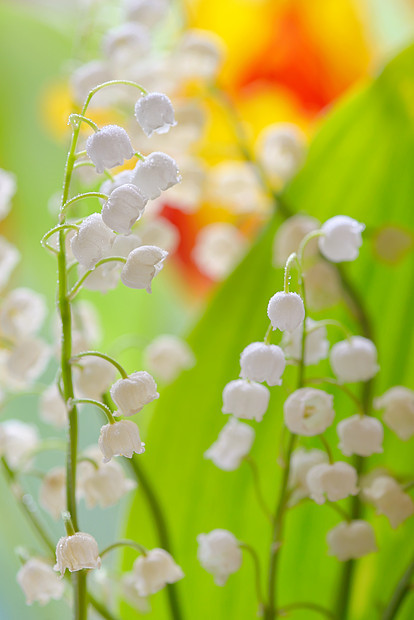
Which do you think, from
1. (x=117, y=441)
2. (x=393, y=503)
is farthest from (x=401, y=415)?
(x=117, y=441)

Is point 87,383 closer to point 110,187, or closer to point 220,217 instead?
point 110,187

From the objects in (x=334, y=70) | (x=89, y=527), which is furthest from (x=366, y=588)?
(x=334, y=70)

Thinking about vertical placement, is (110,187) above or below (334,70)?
below

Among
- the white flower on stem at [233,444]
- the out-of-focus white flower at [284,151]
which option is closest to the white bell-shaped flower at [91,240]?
the white flower on stem at [233,444]

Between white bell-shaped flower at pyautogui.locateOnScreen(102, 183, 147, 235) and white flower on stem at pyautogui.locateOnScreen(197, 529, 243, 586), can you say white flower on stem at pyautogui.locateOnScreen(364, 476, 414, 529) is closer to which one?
white flower on stem at pyautogui.locateOnScreen(197, 529, 243, 586)

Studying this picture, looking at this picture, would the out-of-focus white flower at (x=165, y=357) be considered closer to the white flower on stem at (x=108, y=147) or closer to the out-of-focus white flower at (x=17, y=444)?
the out-of-focus white flower at (x=17, y=444)

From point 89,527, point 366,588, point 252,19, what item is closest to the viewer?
point 366,588

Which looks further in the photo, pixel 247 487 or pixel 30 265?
pixel 30 265
